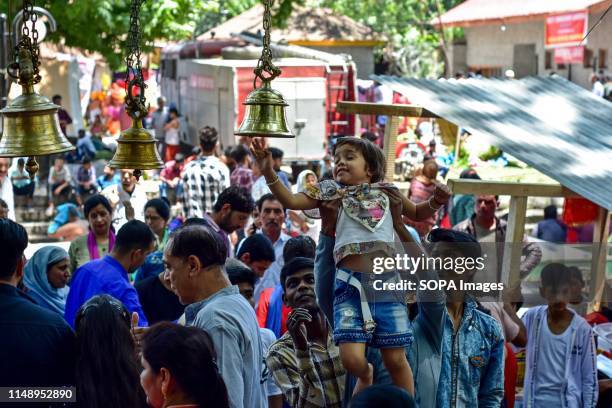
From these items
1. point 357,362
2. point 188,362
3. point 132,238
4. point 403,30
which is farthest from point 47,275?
point 403,30

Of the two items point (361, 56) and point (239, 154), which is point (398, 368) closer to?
point (239, 154)

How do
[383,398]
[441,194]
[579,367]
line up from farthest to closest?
[579,367] < [441,194] < [383,398]

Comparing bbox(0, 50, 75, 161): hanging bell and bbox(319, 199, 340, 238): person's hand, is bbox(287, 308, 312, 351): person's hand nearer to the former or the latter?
bbox(319, 199, 340, 238): person's hand

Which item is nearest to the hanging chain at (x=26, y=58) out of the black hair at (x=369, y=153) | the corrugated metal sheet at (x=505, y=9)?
the black hair at (x=369, y=153)

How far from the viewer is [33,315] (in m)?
4.63

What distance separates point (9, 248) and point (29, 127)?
67 cm

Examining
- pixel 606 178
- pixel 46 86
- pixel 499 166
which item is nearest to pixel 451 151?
pixel 499 166

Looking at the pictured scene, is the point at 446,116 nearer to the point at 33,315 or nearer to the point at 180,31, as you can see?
the point at 33,315

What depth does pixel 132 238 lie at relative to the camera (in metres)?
6.45

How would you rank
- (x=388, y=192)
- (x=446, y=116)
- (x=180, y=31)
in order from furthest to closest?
(x=180, y=31), (x=446, y=116), (x=388, y=192)

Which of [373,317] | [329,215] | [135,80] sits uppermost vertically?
[135,80]

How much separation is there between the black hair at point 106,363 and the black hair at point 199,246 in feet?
1.28

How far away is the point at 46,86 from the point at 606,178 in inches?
810

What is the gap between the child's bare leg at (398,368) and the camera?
4.90 meters
